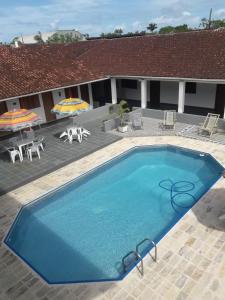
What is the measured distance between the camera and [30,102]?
1734cm

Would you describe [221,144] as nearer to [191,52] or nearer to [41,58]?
[191,52]

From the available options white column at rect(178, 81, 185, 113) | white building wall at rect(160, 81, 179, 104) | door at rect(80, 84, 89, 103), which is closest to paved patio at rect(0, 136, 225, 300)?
white column at rect(178, 81, 185, 113)

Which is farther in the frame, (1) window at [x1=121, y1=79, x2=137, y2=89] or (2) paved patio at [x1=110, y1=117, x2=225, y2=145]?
(1) window at [x1=121, y1=79, x2=137, y2=89]

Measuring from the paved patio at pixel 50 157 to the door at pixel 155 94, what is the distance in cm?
688

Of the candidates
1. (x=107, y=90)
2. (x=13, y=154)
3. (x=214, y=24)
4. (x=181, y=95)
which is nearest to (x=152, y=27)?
(x=214, y=24)

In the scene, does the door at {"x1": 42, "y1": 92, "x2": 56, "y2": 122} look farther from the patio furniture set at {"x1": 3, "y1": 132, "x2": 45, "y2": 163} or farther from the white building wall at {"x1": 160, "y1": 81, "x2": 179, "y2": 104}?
the white building wall at {"x1": 160, "y1": 81, "x2": 179, "y2": 104}

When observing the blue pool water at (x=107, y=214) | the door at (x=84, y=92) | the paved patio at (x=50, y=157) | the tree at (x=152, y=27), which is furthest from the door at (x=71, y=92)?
the tree at (x=152, y=27)

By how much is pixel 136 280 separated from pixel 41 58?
58.7 ft

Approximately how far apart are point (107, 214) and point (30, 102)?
11.1m

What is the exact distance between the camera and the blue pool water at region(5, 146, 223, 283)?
7379 millimetres

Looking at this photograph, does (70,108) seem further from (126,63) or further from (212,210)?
A: (126,63)

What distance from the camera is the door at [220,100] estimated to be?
18.2m

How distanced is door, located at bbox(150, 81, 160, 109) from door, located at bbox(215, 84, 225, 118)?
4770 millimetres

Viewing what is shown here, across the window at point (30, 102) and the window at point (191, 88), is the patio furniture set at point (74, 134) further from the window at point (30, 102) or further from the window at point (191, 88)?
the window at point (191, 88)
